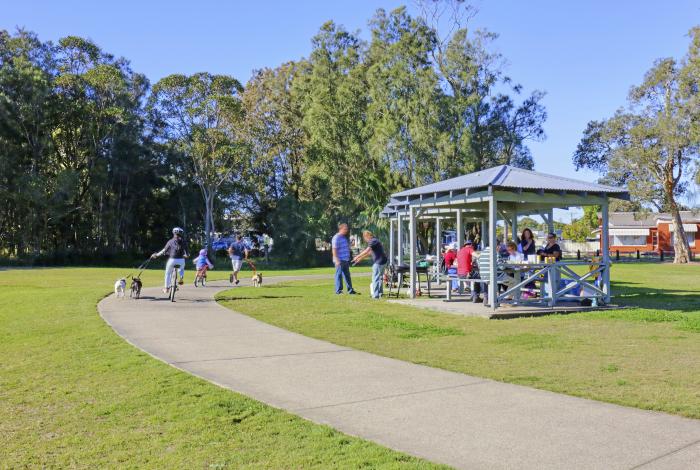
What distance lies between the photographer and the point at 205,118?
170 feet

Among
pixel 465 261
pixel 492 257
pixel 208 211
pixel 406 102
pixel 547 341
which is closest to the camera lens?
pixel 547 341

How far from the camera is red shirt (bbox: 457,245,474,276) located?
15031 millimetres

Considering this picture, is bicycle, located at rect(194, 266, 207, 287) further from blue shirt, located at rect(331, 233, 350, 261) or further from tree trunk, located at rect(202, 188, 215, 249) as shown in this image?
tree trunk, located at rect(202, 188, 215, 249)

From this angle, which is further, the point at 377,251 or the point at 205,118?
the point at 205,118

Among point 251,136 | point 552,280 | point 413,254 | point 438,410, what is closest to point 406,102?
point 251,136

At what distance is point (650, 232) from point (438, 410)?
72.6 m

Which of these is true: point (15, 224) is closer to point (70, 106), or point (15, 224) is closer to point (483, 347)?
point (70, 106)

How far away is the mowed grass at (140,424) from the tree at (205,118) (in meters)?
43.7

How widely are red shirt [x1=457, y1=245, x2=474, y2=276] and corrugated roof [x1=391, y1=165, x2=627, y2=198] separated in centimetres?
157

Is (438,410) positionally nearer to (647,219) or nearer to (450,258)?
(450,258)

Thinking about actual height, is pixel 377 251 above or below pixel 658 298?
above

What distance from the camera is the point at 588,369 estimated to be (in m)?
7.60

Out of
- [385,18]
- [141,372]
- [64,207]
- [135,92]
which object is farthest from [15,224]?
[141,372]

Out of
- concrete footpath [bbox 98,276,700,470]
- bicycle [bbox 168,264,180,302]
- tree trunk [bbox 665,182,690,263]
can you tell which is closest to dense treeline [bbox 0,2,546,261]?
tree trunk [bbox 665,182,690,263]
